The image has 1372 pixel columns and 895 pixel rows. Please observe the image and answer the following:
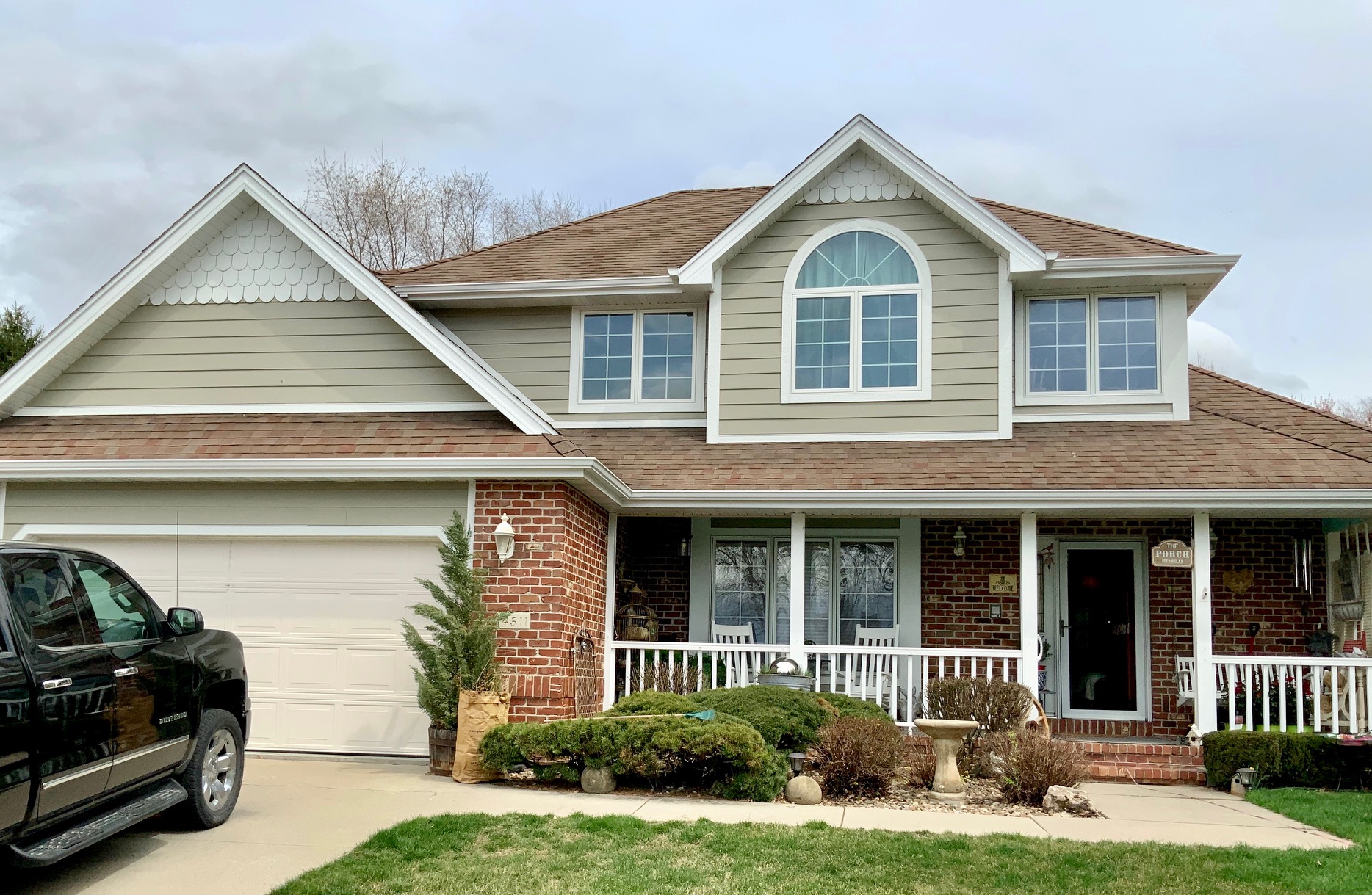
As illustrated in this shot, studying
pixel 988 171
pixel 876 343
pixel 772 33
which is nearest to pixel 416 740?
pixel 876 343

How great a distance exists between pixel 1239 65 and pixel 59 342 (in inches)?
515

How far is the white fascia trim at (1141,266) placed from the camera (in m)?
12.8

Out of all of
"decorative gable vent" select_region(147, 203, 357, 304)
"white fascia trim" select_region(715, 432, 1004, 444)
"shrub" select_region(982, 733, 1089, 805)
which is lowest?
"shrub" select_region(982, 733, 1089, 805)

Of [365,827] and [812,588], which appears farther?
[812,588]

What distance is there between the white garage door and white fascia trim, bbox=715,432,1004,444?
388cm

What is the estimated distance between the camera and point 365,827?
7492mm

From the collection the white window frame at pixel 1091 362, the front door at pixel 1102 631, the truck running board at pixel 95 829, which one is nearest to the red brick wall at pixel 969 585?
the front door at pixel 1102 631

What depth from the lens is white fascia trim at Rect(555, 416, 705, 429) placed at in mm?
13938

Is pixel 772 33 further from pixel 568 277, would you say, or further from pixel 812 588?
pixel 812 588

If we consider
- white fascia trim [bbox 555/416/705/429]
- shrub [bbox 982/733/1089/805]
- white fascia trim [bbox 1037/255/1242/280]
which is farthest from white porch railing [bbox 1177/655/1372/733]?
white fascia trim [bbox 555/416/705/429]

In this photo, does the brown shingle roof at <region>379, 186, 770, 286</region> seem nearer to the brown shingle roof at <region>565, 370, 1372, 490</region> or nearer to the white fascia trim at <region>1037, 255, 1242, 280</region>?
the brown shingle roof at <region>565, 370, 1372, 490</region>

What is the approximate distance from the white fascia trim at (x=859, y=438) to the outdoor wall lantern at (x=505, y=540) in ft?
11.2

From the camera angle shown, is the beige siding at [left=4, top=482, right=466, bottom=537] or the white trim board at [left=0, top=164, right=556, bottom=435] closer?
the beige siding at [left=4, top=482, right=466, bottom=537]

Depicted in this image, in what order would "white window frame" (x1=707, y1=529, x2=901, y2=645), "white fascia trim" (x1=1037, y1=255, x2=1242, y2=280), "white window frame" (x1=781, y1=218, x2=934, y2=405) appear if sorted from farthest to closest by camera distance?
"white window frame" (x1=707, y1=529, x2=901, y2=645), "white window frame" (x1=781, y1=218, x2=934, y2=405), "white fascia trim" (x1=1037, y1=255, x2=1242, y2=280)
